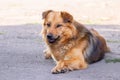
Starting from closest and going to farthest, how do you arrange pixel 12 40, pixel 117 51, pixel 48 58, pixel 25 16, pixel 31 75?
1. pixel 31 75
2. pixel 48 58
3. pixel 117 51
4. pixel 12 40
5. pixel 25 16

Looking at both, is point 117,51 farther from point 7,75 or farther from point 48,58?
point 7,75

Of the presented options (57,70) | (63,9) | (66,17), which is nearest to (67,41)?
(66,17)

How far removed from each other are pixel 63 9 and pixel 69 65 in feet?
47.0

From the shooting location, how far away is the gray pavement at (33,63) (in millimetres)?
10055

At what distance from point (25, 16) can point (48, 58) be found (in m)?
11.3

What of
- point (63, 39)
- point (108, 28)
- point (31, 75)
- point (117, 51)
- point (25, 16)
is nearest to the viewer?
point (31, 75)

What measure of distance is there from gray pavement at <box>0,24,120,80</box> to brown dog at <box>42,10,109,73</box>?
0.21 meters

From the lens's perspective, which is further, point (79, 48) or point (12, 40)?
point (12, 40)

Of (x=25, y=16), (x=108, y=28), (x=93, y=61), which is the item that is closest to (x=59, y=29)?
(x=93, y=61)

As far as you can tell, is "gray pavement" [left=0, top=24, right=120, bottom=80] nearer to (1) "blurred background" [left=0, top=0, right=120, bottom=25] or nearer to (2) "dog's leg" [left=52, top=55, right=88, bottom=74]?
(2) "dog's leg" [left=52, top=55, right=88, bottom=74]

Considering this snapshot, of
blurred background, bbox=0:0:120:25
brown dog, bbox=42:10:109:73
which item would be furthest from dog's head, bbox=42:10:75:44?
blurred background, bbox=0:0:120:25

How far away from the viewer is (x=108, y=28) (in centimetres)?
1858

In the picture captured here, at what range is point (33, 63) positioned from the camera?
449 inches

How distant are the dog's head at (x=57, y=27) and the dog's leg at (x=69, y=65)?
0.49 m
